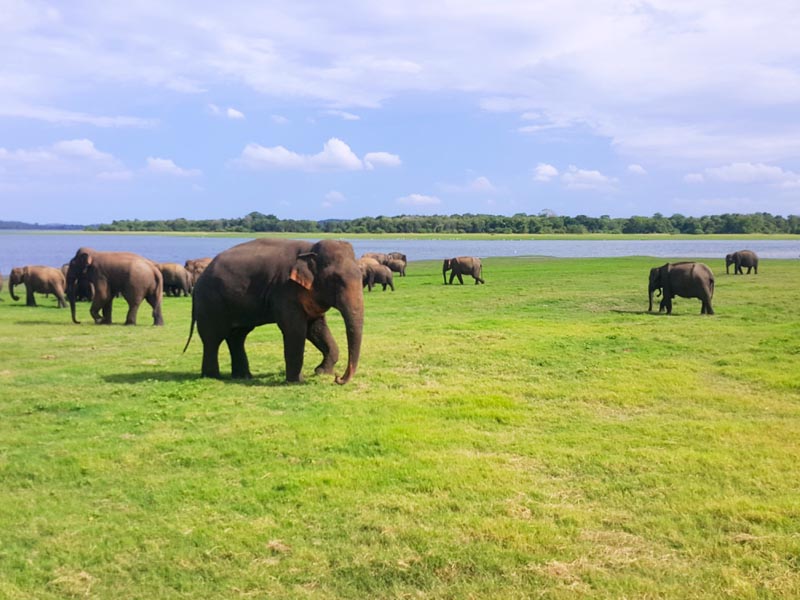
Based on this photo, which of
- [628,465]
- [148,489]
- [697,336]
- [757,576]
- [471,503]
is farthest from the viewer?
[697,336]

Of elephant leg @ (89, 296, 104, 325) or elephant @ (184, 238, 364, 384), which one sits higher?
elephant @ (184, 238, 364, 384)

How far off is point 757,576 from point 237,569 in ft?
11.3

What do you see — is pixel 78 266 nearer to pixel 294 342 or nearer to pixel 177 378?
pixel 177 378

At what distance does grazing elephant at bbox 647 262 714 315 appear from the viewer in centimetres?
2180

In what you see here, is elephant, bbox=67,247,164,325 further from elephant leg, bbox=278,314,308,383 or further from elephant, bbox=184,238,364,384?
elephant leg, bbox=278,314,308,383

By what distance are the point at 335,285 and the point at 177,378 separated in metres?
3.19

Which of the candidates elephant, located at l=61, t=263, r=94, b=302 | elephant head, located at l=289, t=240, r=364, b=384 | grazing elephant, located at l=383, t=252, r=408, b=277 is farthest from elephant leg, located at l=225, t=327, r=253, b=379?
grazing elephant, located at l=383, t=252, r=408, b=277

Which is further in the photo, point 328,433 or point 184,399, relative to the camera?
point 184,399

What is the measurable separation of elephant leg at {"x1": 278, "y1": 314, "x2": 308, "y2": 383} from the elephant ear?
0.56m

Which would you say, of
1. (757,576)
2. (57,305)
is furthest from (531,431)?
(57,305)

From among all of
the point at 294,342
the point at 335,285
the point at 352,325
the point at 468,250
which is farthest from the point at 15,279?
the point at 468,250

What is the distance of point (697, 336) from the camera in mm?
16281

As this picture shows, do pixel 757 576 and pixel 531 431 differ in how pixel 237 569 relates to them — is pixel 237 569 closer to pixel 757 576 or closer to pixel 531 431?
pixel 757 576

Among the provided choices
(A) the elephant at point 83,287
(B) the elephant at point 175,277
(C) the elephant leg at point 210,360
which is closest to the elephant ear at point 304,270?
(C) the elephant leg at point 210,360
